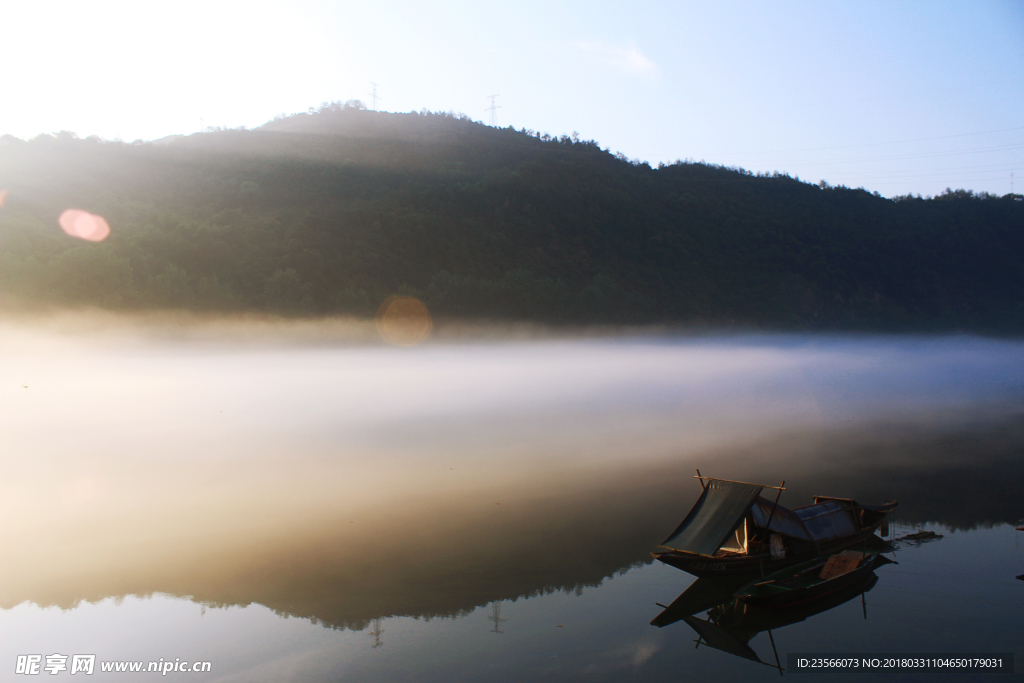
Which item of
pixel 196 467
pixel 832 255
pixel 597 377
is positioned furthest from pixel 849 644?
pixel 832 255

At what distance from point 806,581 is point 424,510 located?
12.4m

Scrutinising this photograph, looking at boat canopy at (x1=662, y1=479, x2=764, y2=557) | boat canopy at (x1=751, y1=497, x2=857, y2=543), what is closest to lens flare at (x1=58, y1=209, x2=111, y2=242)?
boat canopy at (x1=662, y1=479, x2=764, y2=557)

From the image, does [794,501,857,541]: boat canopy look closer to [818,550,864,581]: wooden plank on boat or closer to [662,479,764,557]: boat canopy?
[818,550,864,581]: wooden plank on boat

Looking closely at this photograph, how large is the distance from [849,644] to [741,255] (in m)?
76.2

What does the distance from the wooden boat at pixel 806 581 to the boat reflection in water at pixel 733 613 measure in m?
0.16

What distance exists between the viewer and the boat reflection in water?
14008mm

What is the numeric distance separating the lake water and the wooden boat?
545 mm

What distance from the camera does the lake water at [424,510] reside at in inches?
547

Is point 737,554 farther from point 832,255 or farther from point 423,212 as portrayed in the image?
point 832,255

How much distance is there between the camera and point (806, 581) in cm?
1541

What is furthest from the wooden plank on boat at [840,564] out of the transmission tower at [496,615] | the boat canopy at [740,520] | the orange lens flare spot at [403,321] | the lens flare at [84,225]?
the lens flare at [84,225]

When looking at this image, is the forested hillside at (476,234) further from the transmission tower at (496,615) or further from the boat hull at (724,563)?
the boat hull at (724,563)

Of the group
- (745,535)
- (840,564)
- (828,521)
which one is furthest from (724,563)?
(828,521)

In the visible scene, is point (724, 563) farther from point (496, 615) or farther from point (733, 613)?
point (496, 615)
